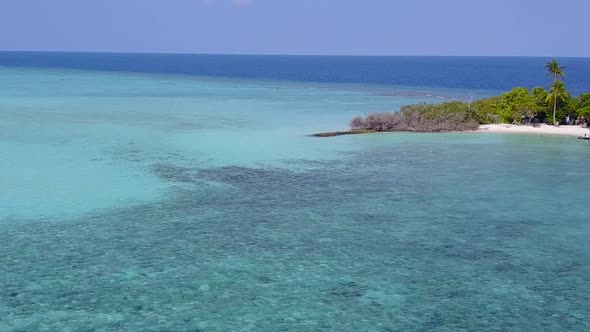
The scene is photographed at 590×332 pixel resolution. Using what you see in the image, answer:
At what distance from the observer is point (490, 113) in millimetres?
48844

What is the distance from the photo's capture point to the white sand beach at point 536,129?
4347 centimetres

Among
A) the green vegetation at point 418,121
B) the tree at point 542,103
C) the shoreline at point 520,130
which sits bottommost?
the shoreline at point 520,130

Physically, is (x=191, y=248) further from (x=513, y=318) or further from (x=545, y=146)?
(x=545, y=146)

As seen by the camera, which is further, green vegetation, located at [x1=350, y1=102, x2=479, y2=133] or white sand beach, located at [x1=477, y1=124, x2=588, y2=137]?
green vegetation, located at [x1=350, y1=102, x2=479, y2=133]

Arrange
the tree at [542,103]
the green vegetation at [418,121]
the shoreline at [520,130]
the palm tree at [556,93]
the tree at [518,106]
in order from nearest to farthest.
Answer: the shoreline at [520,130] → the green vegetation at [418,121] → the palm tree at [556,93] → the tree at [518,106] → the tree at [542,103]

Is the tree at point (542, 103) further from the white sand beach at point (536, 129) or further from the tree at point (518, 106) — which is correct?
the white sand beach at point (536, 129)

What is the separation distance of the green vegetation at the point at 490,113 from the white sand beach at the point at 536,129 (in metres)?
1.10

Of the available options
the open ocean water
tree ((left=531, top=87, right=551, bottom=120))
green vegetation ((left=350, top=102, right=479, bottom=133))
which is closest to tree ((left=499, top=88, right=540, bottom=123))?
tree ((left=531, top=87, right=551, bottom=120))

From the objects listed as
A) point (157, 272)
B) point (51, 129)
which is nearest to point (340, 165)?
point (157, 272)

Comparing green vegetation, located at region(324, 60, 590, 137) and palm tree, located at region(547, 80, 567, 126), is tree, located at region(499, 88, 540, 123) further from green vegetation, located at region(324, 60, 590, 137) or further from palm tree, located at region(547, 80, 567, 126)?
palm tree, located at region(547, 80, 567, 126)

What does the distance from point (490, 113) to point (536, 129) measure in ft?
15.4

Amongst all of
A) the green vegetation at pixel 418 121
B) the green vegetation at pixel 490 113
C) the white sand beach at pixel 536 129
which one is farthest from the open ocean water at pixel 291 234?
the white sand beach at pixel 536 129

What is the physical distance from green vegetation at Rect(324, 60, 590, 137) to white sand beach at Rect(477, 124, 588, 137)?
110cm

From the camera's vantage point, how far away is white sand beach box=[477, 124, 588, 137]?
43.5 m
